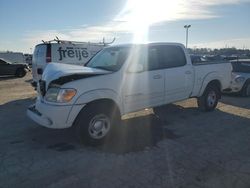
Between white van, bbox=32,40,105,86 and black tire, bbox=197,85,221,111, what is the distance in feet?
20.1

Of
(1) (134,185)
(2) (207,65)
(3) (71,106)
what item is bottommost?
(1) (134,185)

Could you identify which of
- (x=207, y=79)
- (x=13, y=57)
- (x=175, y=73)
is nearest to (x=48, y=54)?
(x=175, y=73)

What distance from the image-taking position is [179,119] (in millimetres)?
7629

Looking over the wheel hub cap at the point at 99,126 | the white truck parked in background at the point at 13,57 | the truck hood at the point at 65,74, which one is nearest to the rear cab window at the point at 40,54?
the truck hood at the point at 65,74

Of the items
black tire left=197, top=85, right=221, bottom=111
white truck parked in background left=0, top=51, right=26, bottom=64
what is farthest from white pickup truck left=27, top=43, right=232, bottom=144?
white truck parked in background left=0, top=51, right=26, bottom=64

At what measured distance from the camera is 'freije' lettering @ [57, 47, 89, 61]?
12.5 m

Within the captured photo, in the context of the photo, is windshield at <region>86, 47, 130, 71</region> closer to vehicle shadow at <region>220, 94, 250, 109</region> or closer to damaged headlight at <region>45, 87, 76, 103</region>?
damaged headlight at <region>45, 87, 76, 103</region>

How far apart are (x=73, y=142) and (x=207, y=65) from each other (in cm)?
449

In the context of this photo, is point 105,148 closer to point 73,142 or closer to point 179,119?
point 73,142

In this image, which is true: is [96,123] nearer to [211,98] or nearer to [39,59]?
[211,98]

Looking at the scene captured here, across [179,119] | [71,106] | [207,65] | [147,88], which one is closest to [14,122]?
[71,106]

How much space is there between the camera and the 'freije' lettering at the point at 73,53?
12.5m

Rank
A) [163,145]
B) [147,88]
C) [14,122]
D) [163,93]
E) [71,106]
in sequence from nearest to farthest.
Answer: [71,106] → [163,145] → [147,88] → [163,93] → [14,122]

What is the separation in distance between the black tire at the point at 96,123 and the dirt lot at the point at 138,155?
20 cm
